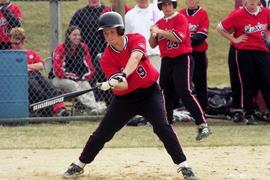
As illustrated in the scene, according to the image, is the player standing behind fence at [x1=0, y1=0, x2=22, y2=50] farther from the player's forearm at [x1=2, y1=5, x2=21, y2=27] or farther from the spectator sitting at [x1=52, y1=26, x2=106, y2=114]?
the spectator sitting at [x1=52, y1=26, x2=106, y2=114]

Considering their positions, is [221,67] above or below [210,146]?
below

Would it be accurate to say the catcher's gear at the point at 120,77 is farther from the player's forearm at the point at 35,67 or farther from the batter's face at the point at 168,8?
the player's forearm at the point at 35,67

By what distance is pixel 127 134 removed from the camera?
29.8 feet

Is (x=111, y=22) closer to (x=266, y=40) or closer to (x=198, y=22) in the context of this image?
(x=198, y=22)

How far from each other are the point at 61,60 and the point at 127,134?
75.3 inches

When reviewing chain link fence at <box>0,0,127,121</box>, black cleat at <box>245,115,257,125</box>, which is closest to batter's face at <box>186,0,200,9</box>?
chain link fence at <box>0,0,127,121</box>

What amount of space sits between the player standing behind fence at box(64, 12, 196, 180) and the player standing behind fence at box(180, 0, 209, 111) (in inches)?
155

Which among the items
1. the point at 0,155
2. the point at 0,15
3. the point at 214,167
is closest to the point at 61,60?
the point at 0,15

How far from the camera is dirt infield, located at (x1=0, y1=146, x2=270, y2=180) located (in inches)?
249

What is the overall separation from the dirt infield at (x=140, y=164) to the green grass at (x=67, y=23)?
1039 centimetres

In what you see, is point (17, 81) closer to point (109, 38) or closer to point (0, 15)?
point (0, 15)

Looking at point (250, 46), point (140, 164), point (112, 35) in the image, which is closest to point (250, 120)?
point (250, 46)

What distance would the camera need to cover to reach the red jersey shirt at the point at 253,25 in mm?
9859

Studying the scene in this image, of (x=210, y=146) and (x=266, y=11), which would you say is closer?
(x=210, y=146)
